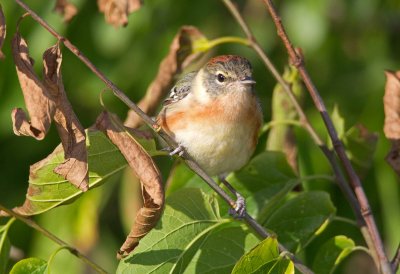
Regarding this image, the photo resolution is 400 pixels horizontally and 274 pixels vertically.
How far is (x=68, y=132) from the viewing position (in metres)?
2.19

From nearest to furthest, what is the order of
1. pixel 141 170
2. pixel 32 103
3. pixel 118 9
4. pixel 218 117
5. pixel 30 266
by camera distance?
pixel 32 103 → pixel 141 170 → pixel 30 266 → pixel 118 9 → pixel 218 117

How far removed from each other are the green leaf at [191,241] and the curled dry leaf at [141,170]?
19 centimetres

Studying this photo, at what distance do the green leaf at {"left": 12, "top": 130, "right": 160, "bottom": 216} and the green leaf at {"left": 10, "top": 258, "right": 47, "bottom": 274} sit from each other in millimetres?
196

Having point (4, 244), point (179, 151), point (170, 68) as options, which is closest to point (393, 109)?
point (179, 151)

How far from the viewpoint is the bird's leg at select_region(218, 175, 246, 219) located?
2.55 m

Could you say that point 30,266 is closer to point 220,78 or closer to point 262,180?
point 262,180

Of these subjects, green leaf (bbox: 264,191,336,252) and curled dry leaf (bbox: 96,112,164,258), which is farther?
green leaf (bbox: 264,191,336,252)

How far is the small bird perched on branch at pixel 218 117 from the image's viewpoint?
11.4 ft

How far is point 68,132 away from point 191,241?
0.65 meters

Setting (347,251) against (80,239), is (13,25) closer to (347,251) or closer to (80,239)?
(80,239)

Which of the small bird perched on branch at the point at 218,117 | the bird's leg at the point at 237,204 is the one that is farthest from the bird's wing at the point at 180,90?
the bird's leg at the point at 237,204

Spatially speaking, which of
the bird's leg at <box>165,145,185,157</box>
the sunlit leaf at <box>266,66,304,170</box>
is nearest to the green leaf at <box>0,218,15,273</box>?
the bird's leg at <box>165,145,185,157</box>

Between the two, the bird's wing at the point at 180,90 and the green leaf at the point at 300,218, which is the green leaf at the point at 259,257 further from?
the bird's wing at the point at 180,90

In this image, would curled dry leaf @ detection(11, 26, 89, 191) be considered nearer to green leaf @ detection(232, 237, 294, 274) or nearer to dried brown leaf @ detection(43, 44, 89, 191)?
dried brown leaf @ detection(43, 44, 89, 191)
